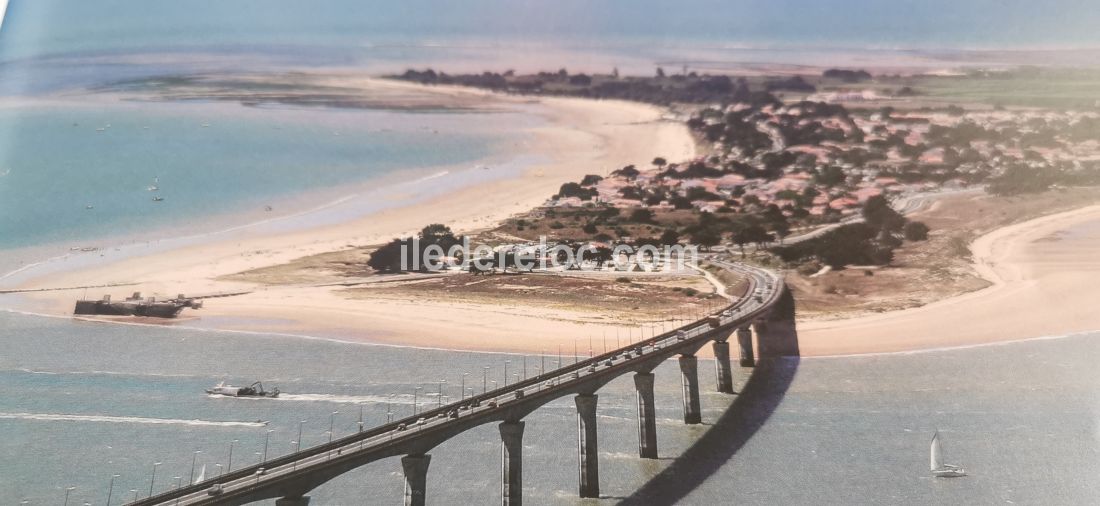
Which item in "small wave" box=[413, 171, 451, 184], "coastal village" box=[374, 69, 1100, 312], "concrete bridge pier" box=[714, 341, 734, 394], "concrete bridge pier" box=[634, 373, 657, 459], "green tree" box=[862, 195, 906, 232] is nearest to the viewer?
"concrete bridge pier" box=[634, 373, 657, 459]

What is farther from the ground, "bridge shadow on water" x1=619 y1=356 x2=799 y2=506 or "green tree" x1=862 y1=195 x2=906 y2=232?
"green tree" x1=862 y1=195 x2=906 y2=232

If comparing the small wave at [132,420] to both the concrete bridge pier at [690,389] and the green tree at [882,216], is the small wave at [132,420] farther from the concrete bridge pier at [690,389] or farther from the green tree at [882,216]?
the green tree at [882,216]

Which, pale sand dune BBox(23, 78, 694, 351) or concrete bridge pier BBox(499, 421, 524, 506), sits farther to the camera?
pale sand dune BBox(23, 78, 694, 351)

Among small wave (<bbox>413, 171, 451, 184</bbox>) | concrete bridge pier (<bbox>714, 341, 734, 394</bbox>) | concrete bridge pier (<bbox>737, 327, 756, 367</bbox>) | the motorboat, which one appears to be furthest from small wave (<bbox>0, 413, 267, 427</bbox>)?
small wave (<bbox>413, 171, 451, 184</bbox>)

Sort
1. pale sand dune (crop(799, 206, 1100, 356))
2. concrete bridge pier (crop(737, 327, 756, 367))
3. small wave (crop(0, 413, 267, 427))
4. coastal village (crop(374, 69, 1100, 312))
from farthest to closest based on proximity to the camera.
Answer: coastal village (crop(374, 69, 1100, 312))
pale sand dune (crop(799, 206, 1100, 356))
concrete bridge pier (crop(737, 327, 756, 367))
small wave (crop(0, 413, 267, 427))

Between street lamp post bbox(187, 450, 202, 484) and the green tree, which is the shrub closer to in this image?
the green tree

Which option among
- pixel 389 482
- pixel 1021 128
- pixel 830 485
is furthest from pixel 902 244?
pixel 389 482

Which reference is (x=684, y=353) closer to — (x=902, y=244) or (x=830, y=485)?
(x=830, y=485)
